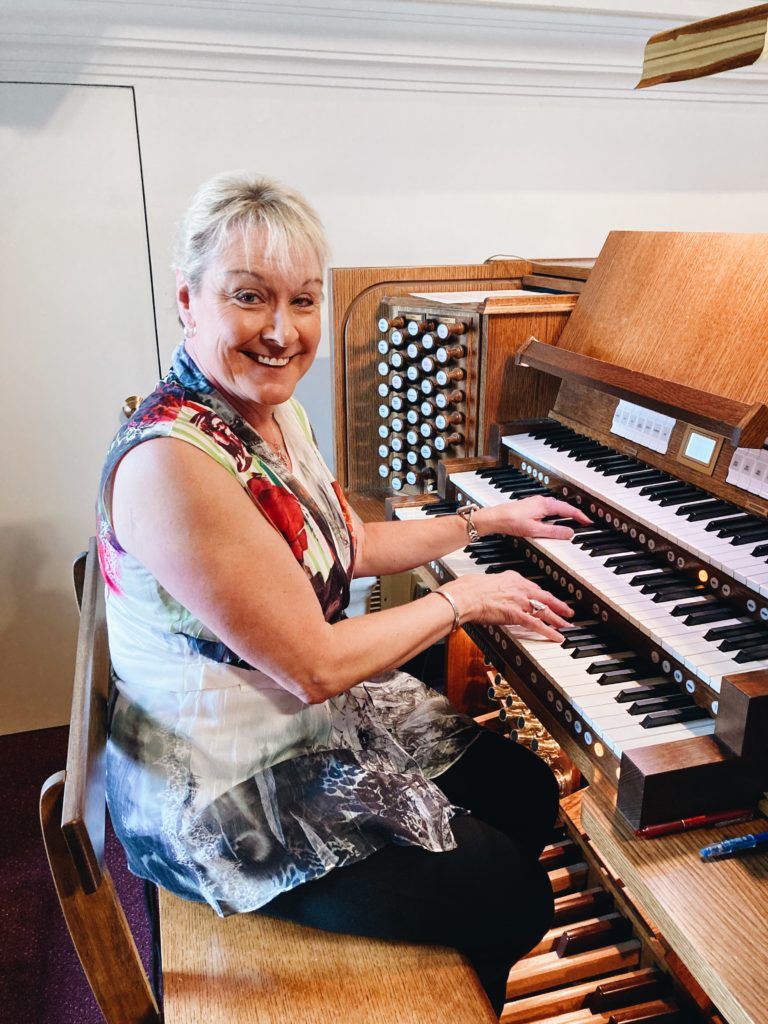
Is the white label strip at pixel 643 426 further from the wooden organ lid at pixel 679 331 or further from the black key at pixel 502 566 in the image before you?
the black key at pixel 502 566

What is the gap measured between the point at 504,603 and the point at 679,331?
0.67 m

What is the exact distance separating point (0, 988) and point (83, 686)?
1.20m

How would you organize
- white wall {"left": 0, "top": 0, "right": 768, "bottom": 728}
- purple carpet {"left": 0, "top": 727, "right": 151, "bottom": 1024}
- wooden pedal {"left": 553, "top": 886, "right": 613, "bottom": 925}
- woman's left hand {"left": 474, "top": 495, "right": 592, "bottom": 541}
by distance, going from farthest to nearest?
white wall {"left": 0, "top": 0, "right": 768, "bottom": 728} → purple carpet {"left": 0, "top": 727, "right": 151, "bottom": 1024} → wooden pedal {"left": 553, "top": 886, "right": 613, "bottom": 925} → woman's left hand {"left": 474, "top": 495, "right": 592, "bottom": 541}

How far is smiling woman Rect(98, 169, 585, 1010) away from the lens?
1072mm

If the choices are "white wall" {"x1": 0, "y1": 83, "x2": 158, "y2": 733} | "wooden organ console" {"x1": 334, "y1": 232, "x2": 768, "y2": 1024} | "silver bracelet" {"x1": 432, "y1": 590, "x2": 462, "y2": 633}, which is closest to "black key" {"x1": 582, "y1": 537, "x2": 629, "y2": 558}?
"wooden organ console" {"x1": 334, "y1": 232, "x2": 768, "y2": 1024}

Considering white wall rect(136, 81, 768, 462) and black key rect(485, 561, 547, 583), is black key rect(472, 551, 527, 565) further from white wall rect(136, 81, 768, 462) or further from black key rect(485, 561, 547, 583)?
white wall rect(136, 81, 768, 462)

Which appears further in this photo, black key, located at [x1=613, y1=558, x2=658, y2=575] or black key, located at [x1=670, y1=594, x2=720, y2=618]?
black key, located at [x1=613, y1=558, x2=658, y2=575]

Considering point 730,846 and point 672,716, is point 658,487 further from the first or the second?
point 730,846

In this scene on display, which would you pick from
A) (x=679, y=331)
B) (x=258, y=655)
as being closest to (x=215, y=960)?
(x=258, y=655)

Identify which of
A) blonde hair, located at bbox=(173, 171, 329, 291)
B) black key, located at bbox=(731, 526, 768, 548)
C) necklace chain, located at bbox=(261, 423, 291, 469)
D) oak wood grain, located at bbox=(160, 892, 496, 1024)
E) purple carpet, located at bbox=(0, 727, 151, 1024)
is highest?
blonde hair, located at bbox=(173, 171, 329, 291)

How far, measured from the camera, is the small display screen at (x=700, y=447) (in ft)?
4.91

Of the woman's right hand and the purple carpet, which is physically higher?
the woman's right hand

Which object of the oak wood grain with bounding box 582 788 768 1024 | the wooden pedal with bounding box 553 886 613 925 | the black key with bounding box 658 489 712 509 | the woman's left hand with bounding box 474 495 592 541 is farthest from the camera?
the wooden pedal with bounding box 553 886 613 925

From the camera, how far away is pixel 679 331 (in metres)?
1.59
